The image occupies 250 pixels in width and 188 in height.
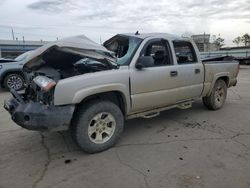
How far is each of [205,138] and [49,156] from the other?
2.70 metres

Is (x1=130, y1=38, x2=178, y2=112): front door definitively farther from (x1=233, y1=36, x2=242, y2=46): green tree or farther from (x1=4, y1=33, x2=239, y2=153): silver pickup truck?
(x1=233, y1=36, x2=242, y2=46): green tree

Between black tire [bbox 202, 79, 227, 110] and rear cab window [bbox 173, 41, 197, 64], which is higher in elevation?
rear cab window [bbox 173, 41, 197, 64]

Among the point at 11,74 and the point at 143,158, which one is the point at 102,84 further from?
the point at 11,74

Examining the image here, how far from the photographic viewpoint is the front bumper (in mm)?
3559

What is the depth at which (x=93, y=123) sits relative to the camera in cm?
404

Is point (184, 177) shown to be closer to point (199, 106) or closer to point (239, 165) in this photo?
point (239, 165)

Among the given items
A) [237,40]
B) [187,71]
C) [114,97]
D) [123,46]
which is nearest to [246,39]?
[237,40]

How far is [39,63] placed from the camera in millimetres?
4590

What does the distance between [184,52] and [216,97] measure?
1709 mm

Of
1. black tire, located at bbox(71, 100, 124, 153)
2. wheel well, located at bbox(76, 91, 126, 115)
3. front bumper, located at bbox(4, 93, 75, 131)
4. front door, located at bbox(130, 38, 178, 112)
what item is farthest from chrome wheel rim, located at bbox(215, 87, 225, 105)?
front bumper, located at bbox(4, 93, 75, 131)

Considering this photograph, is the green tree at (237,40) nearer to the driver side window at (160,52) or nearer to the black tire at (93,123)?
the driver side window at (160,52)

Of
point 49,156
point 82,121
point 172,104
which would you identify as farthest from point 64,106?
point 172,104

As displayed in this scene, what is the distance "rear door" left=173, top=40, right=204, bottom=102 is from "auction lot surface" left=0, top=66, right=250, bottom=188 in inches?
26.3

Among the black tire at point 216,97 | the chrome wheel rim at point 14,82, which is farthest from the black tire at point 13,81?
the black tire at point 216,97
